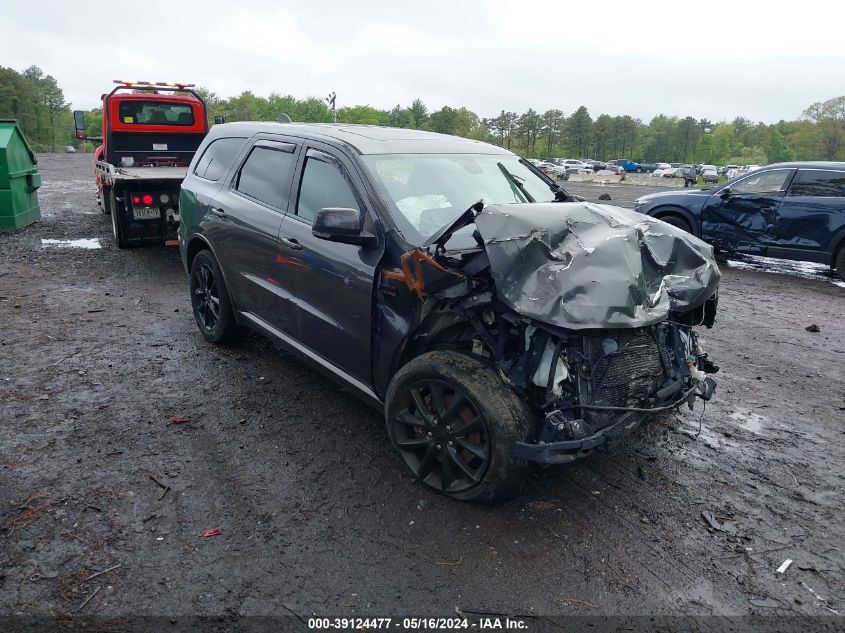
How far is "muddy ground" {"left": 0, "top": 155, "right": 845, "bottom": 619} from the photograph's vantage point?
9.02ft

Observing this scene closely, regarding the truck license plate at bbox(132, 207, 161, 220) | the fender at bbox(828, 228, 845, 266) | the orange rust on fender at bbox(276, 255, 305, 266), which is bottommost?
the fender at bbox(828, 228, 845, 266)

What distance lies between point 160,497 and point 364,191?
2.10 metres

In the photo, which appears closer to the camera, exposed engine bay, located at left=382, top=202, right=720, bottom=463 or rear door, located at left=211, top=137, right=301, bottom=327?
exposed engine bay, located at left=382, top=202, right=720, bottom=463

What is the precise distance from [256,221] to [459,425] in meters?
2.35

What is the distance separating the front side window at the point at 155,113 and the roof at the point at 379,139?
7416 mm

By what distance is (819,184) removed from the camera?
9305mm

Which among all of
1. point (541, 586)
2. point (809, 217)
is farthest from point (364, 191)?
point (809, 217)

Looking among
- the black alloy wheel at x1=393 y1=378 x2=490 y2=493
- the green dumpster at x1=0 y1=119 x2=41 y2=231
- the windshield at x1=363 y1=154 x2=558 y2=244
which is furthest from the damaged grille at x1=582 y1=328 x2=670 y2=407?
the green dumpster at x1=0 y1=119 x2=41 y2=231

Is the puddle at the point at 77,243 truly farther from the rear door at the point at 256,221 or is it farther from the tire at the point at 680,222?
the tire at the point at 680,222

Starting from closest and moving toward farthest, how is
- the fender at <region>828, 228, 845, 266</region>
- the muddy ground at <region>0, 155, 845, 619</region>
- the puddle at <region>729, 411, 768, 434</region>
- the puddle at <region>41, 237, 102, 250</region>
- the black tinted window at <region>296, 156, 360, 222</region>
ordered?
1. the muddy ground at <region>0, 155, 845, 619</region>
2. the black tinted window at <region>296, 156, 360, 222</region>
3. the puddle at <region>729, 411, 768, 434</region>
4. the fender at <region>828, 228, 845, 266</region>
5. the puddle at <region>41, 237, 102, 250</region>

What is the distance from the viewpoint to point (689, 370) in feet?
11.8

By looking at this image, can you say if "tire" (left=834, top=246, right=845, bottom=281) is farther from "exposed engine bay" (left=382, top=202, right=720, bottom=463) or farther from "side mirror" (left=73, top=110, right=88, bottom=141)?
"side mirror" (left=73, top=110, right=88, bottom=141)

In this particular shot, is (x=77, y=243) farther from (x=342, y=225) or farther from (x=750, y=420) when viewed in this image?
(x=750, y=420)

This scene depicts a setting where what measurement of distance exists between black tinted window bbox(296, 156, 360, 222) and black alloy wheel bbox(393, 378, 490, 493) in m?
1.25
